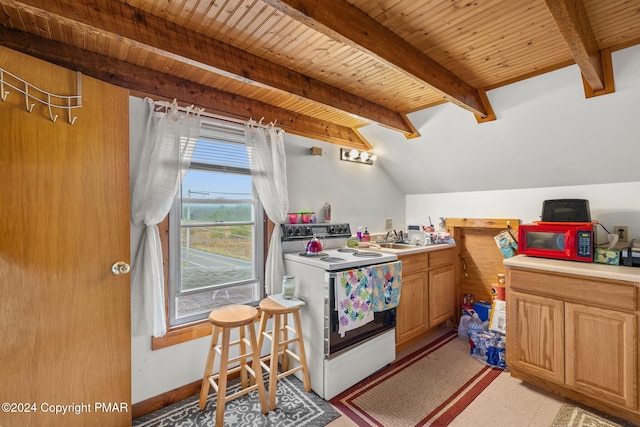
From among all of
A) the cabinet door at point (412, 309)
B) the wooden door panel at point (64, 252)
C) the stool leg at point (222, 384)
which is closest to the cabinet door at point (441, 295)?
the cabinet door at point (412, 309)

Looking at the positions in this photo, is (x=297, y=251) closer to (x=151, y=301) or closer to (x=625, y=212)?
(x=151, y=301)

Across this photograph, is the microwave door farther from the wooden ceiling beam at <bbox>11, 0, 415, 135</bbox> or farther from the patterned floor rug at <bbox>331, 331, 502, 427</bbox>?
the wooden ceiling beam at <bbox>11, 0, 415, 135</bbox>

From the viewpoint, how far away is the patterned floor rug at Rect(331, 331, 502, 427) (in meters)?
1.87

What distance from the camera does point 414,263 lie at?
271 centimetres

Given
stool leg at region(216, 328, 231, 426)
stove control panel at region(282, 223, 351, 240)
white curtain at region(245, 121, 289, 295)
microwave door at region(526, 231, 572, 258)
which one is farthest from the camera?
stove control panel at region(282, 223, 351, 240)

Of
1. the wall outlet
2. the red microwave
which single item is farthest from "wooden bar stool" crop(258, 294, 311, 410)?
the wall outlet

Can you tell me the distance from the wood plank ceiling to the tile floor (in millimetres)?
2146

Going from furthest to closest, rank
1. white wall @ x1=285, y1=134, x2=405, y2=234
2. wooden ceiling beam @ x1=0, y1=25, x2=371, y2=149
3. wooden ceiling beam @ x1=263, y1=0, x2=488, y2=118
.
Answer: white wall @ x1=285, y1=134, x2=405, y2=234, wooden ceiling beam @ x1=0, y1=25, x2=371, y2=149, wooden ceiling beam @ x1=263, y1=0, x2=488, y2=118

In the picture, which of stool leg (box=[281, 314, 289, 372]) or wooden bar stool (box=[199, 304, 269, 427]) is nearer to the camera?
wooden bar stool (box=[199, 304, 269, 427])

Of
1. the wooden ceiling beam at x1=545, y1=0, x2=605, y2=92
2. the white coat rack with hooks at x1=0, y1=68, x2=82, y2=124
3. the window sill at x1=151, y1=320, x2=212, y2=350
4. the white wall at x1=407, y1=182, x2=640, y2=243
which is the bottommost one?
the window sill at x1=151, y1=320, x2=212, y2=350

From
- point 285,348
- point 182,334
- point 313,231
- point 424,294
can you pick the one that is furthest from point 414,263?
point 182,334

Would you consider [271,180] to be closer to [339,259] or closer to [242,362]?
[339,259]

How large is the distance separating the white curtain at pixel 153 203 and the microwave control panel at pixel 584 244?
2.99m

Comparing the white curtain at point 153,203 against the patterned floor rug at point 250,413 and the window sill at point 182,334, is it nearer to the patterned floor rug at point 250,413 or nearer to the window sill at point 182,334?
the window sill at point 182,334
